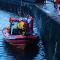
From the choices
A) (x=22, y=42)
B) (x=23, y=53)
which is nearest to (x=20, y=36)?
(x=22, y=42)

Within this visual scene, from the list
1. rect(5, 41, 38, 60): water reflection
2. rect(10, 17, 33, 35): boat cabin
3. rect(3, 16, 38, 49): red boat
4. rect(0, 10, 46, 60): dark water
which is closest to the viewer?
rect(0, 10, 46, 60): dark water

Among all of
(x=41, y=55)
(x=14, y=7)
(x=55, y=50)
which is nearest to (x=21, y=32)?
(x=41, y=55)

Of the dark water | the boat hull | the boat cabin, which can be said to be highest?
the boat cabin

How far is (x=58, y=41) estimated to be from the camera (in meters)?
9.45

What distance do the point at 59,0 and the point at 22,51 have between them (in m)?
3.19

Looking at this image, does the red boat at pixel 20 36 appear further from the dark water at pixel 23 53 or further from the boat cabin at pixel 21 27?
the dark water at pixel 23 53

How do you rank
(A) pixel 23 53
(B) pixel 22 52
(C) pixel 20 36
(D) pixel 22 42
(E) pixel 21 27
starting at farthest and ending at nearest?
(E) pixel 21 27 < (D) pixel 22 42 < (C) pixel 20 36 < (B) pixel 22 52 < (A) pixel 23 53

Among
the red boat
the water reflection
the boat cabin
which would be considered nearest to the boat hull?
the red boat

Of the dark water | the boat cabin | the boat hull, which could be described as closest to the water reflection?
the dark water

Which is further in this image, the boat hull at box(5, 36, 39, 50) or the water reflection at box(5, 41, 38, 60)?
the boat hull at box(5, 36, 39, 50)

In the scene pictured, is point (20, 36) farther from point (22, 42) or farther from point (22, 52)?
point (22, 52)

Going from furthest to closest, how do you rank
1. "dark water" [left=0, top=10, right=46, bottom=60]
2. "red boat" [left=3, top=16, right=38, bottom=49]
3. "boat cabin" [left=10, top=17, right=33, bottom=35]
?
"boat cabin" [left=10, top=17, right=33, bottom=35] < "red boat" [left=3, top=16, right=38, bottom=49] < "dark water" [left=0, top=10, right=46, bottom=60]

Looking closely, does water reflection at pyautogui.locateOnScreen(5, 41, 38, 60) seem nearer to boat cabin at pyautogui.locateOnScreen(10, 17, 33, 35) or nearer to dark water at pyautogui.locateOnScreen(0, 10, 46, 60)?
dark water at pyautogui.locateOnScreen(0, 10, 46, 60)

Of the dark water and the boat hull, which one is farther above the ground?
the boat hull
